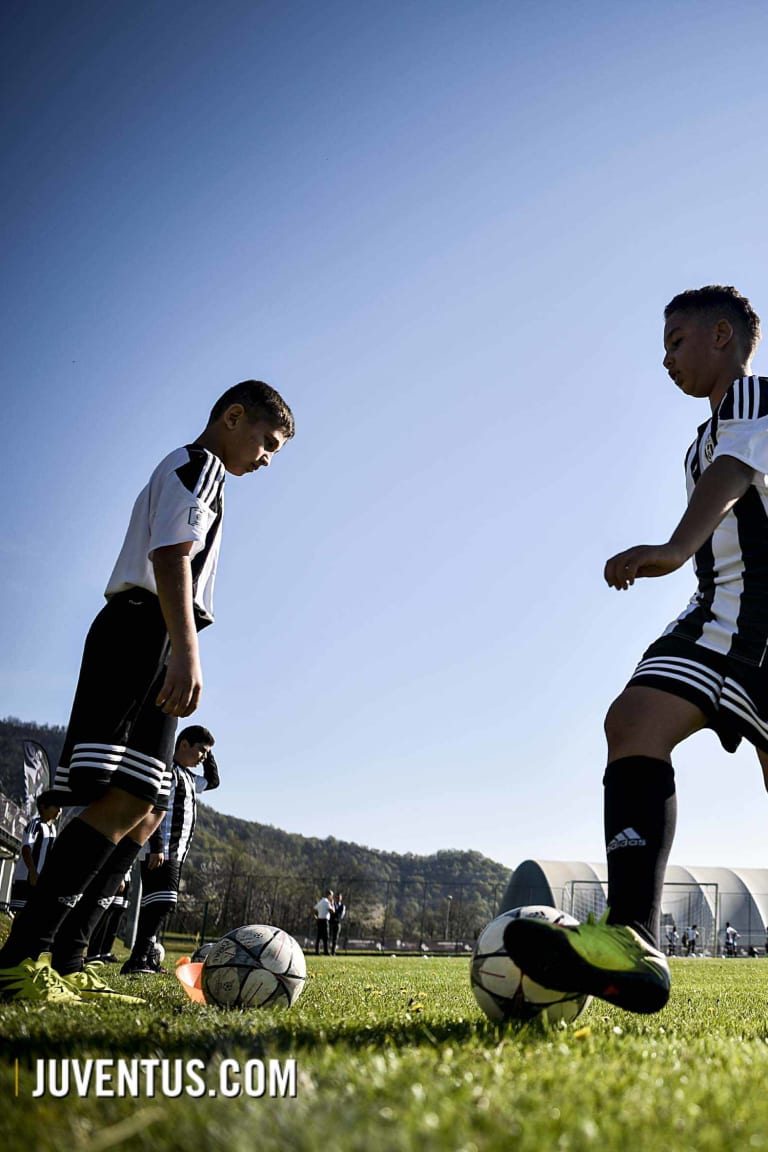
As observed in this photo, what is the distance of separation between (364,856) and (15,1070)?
116108 millimetres

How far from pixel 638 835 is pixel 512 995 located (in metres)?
0.72

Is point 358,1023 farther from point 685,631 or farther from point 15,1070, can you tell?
point 685,631

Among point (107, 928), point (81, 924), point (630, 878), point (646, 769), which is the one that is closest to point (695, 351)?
point (646, 769)

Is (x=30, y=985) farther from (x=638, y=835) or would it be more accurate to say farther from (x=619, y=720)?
(x=619, y=720)

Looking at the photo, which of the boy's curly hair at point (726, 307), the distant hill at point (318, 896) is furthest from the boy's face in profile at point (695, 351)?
the distant hill at point (318, 896)

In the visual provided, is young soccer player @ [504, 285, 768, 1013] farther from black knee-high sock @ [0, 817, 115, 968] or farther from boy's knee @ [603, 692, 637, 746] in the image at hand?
black knee-high sock @ [0, 817, 115, 968]

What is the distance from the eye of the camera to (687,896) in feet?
175

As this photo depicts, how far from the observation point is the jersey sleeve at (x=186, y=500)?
3779mm

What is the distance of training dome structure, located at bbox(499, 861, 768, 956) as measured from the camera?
50.9 metres

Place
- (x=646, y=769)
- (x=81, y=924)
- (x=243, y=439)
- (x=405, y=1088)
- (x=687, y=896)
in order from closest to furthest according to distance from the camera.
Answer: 1. (x=405, y=1088)
2. (x=646, y=769)
3. (x=81, y=924)
4. (x=243, y=439)
5. (x=687, y=896)

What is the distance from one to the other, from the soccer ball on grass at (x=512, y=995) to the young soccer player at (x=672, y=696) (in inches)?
12.6

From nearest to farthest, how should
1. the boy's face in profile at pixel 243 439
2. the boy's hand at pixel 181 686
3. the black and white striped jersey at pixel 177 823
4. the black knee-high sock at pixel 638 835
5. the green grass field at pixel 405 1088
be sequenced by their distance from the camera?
the green grass field at pixel 405 1088 → the black knee-high sock at pixel 638 835 → the boy's hand at pixel 181 686 → the boy's face in profile at pixel 243 439 → the black and white striped jersey at pixel 177 823

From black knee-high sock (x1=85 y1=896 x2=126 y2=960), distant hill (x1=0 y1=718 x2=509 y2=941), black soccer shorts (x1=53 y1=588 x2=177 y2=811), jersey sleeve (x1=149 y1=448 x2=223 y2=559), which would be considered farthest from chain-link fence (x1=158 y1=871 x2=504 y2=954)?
jersey sleeve (x1=149 y1=448 x2=223 y2=559)

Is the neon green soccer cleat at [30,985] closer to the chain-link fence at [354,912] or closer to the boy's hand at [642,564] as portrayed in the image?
the boy's hand at [642,564]
